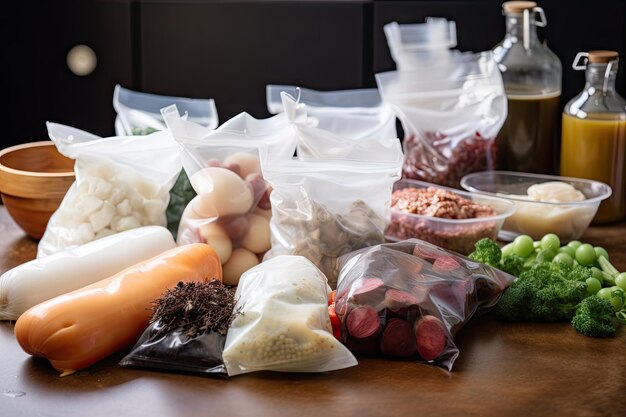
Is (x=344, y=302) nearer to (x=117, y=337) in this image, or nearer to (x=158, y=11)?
(x=117, y=337)

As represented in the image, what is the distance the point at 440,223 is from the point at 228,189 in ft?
1.36

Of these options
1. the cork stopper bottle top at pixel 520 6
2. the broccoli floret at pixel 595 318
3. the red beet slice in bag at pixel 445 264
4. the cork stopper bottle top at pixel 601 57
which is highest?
the cork stopper bottle top at pixel 520 6

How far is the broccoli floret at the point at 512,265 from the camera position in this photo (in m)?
1.62

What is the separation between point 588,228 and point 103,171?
1.03m

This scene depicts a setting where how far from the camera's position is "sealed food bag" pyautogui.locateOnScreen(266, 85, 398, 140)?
6.63 feet

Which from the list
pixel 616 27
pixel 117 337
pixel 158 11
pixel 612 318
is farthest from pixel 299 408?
pixel 158 11

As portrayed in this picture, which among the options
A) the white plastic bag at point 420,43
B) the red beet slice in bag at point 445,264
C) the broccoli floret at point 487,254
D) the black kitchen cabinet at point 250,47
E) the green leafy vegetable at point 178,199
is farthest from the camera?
the black kitchen cabinet at point 250,47

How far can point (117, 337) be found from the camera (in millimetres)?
1386

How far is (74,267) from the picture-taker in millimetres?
1548

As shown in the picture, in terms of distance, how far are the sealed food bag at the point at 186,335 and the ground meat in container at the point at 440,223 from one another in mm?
546

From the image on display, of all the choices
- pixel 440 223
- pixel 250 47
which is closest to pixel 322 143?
pixel 440 223

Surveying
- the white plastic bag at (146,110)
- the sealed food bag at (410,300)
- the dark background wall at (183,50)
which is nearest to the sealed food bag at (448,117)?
the white plastic bag at (146,110)

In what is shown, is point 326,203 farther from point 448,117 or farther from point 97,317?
point 448,117

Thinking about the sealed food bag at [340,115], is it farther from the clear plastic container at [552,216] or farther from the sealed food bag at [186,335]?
the sealed food bag at [186,335]
